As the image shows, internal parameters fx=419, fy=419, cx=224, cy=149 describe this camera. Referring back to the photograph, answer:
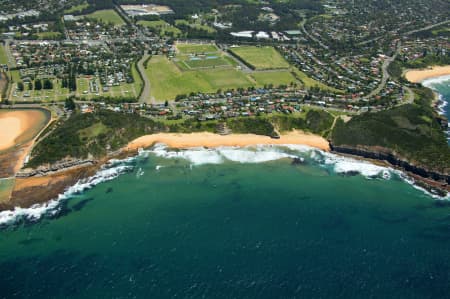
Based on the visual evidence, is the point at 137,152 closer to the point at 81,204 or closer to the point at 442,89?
the point at 81,204

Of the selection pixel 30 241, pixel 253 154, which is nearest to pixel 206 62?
pixel 253 154

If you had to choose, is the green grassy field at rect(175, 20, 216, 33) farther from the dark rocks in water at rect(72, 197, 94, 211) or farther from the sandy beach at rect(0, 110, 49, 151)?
the dark rocks in water at rect(72, 197, 94, 211)

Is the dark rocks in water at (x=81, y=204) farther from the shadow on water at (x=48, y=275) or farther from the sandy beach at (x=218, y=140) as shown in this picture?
the sandy beach at (x=218, y=140)

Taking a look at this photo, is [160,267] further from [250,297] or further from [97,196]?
[97,196]

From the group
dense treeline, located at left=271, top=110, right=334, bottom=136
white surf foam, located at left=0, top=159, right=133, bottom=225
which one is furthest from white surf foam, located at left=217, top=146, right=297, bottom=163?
white surf foam, located at left=0, top=159, right=133, bottom=225

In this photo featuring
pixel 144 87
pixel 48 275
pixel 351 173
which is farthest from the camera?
pixel 144 87

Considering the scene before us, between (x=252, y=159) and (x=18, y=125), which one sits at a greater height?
(x=18, y=125)
